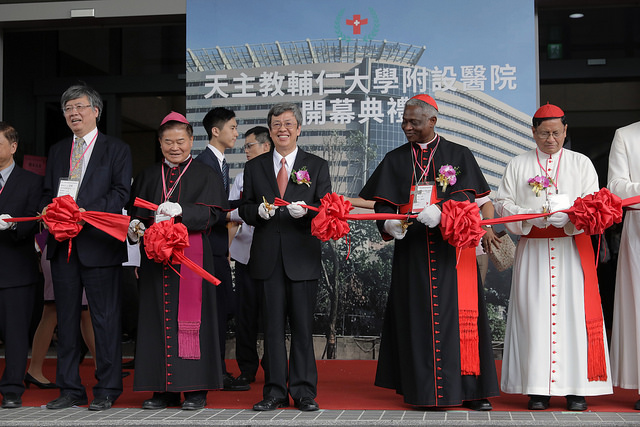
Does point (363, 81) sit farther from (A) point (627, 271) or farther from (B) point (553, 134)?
(A) point (627, 271)

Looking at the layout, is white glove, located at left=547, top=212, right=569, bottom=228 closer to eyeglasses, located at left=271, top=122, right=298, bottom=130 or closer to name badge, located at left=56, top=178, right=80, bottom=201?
eyeglasses, located at left=271, top=122, right=298, bottom=130

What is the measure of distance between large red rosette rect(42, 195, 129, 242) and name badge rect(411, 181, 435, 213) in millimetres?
1853

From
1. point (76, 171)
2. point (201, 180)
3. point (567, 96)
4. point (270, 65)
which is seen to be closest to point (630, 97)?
point (567, 96)

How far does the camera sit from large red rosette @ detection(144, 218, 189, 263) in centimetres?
464

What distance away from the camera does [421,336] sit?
16.0ft

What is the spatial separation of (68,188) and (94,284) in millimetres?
655

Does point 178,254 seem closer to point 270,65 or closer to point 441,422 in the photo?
point 441,422

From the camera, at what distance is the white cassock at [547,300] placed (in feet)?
15.9

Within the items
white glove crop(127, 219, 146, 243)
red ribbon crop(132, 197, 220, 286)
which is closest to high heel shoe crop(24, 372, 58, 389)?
white glove crop(127, 219, 146, 243)

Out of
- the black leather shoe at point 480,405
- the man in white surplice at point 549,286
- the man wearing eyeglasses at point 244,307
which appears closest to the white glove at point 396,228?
the man in white surplice at point 549,286

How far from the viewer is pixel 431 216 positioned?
4613 mm

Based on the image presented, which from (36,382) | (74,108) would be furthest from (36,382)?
(74,108)

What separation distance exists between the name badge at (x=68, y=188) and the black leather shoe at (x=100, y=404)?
1318 mm

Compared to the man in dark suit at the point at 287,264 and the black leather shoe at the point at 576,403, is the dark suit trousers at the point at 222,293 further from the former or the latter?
the black leather shoe at the point at 576,403
